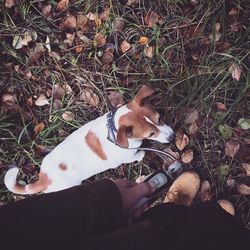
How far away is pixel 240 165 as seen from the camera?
2.72 m

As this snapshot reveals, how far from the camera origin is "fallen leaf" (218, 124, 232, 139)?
9.03 feet

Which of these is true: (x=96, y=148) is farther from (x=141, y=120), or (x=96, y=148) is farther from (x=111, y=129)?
(x=141, y=120)

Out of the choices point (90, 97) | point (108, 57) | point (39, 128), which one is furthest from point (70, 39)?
point (39, 128)

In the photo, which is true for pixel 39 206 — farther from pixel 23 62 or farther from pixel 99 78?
pixel 23 62

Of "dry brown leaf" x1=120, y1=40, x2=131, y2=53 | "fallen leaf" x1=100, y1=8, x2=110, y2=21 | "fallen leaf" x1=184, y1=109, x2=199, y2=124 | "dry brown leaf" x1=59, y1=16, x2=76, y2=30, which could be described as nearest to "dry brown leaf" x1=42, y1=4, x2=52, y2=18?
"dry brown leaf" x1=59, y1=16, x2=76, y2=30

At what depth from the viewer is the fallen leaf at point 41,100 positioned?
10.2ft

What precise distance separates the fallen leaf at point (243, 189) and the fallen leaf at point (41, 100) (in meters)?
1.56

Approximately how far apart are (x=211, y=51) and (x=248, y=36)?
0.26 metres

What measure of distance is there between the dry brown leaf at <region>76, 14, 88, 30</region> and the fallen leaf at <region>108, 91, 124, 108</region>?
586 mm

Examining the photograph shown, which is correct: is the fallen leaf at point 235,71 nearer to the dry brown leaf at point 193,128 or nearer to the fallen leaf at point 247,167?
the dry brown leaf at point 193,128

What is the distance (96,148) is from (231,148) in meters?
0.92

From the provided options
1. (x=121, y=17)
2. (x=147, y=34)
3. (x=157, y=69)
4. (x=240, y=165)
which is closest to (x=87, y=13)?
(x=121, y=17)

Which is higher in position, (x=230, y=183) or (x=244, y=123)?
(x=244, y=123)

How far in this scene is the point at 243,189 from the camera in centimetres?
268
